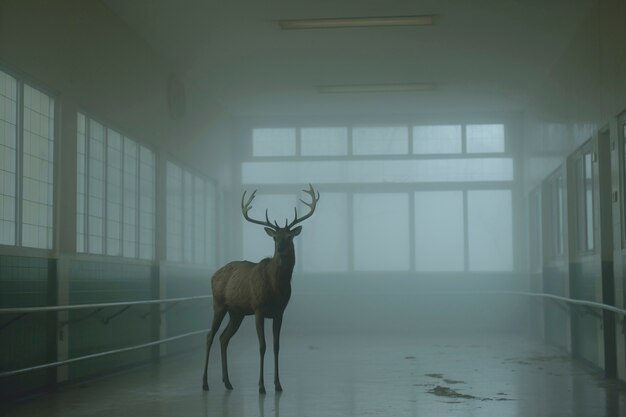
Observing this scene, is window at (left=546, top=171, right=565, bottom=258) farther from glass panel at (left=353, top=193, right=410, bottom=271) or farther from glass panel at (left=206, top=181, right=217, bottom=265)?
glass panel at (left=206, top=181, right=217, bottom=265)

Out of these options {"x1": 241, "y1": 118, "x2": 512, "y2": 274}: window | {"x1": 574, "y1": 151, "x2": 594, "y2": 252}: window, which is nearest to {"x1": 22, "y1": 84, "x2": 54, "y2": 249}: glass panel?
{"x1": 574, "y1": 151, "x2": 594, "y2": 252}: window

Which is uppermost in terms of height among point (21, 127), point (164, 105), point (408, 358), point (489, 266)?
point (164, 105)

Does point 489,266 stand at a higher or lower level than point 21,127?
lower

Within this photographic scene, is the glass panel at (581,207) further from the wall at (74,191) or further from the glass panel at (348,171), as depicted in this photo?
the glass panel at (348,171)

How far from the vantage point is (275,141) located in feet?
57.6

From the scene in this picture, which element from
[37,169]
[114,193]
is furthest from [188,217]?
[37,169]

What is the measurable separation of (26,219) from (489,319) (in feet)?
36.8

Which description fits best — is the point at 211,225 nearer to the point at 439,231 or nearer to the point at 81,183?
the point at 439,231

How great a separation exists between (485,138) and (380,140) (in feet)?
6.54

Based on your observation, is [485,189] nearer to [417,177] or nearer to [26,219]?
[417,177]

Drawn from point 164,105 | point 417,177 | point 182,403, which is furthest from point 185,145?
point 182,403

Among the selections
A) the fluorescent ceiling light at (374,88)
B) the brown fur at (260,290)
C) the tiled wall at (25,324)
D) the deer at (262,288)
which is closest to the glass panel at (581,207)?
the fluorescent ceiling light at (374,88)

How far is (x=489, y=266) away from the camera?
680 inches

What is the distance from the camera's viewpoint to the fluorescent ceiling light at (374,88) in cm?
1441
